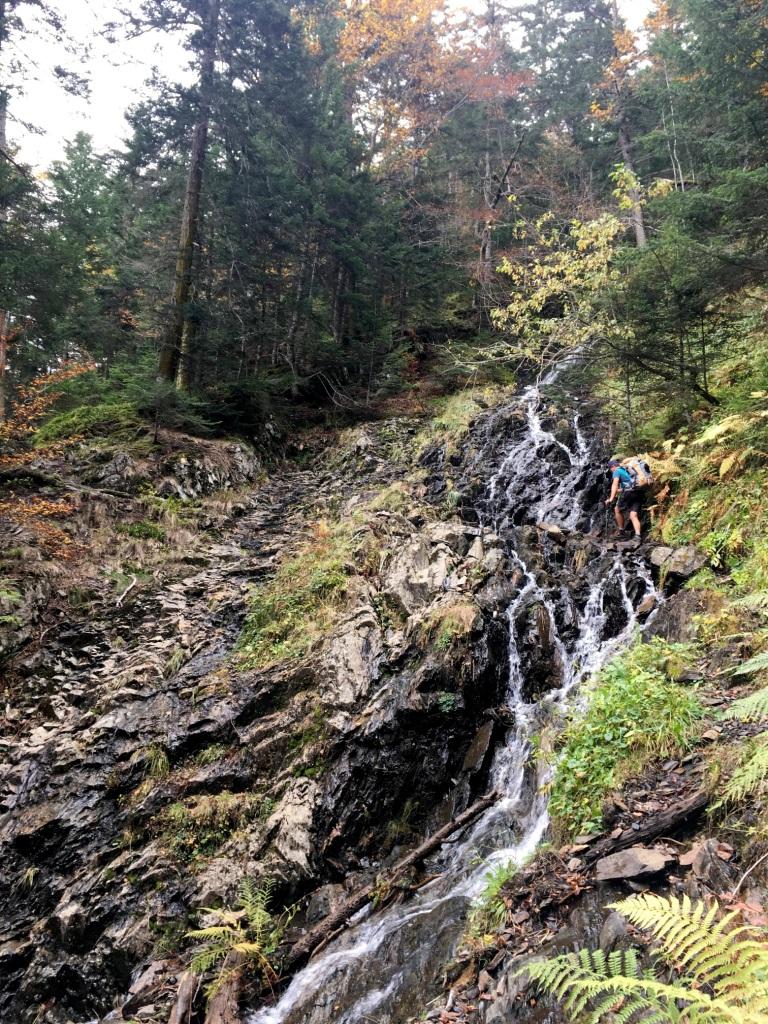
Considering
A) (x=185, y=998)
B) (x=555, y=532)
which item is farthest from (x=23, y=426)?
(x=555, y=532)


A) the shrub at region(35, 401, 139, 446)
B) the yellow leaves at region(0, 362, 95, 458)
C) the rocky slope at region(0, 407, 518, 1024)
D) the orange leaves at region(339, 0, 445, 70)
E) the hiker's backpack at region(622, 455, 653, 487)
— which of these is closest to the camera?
the rocky slope at region(0, 407, 518, 1024)

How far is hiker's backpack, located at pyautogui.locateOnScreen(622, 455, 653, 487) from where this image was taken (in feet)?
33.2

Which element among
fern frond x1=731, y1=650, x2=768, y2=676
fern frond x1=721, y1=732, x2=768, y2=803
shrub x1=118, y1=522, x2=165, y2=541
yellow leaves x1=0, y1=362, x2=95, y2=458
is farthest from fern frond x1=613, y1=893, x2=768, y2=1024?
yellow leaves x1=0, y1=362, x2=95, y2=458

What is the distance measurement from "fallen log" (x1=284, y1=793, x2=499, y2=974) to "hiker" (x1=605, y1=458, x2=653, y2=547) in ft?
19.8

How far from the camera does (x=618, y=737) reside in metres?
5.12

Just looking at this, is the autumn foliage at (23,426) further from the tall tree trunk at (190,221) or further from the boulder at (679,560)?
the boulder at (679,560)

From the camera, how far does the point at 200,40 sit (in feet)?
49.5

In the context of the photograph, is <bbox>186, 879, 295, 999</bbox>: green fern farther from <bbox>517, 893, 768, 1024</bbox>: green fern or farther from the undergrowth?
<bbox>517, 893, 768, 1024</bbox>: green fern

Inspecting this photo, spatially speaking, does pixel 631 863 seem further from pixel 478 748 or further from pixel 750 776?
pixel 478 748

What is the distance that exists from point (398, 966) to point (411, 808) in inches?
75.6

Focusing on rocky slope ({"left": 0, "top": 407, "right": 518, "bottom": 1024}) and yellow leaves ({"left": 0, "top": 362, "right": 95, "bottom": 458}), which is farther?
yellow leaves ({"left": 0, "top": 362, "right": 95, "bottom": 458})

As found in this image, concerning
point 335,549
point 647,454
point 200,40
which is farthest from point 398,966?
point 200,40

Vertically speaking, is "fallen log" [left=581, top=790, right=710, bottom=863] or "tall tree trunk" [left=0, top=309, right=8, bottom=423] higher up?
"tall tree trunk" [left=0, top=309, right=8, bottom=423]

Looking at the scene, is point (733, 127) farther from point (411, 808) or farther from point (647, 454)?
point (411, 808)
